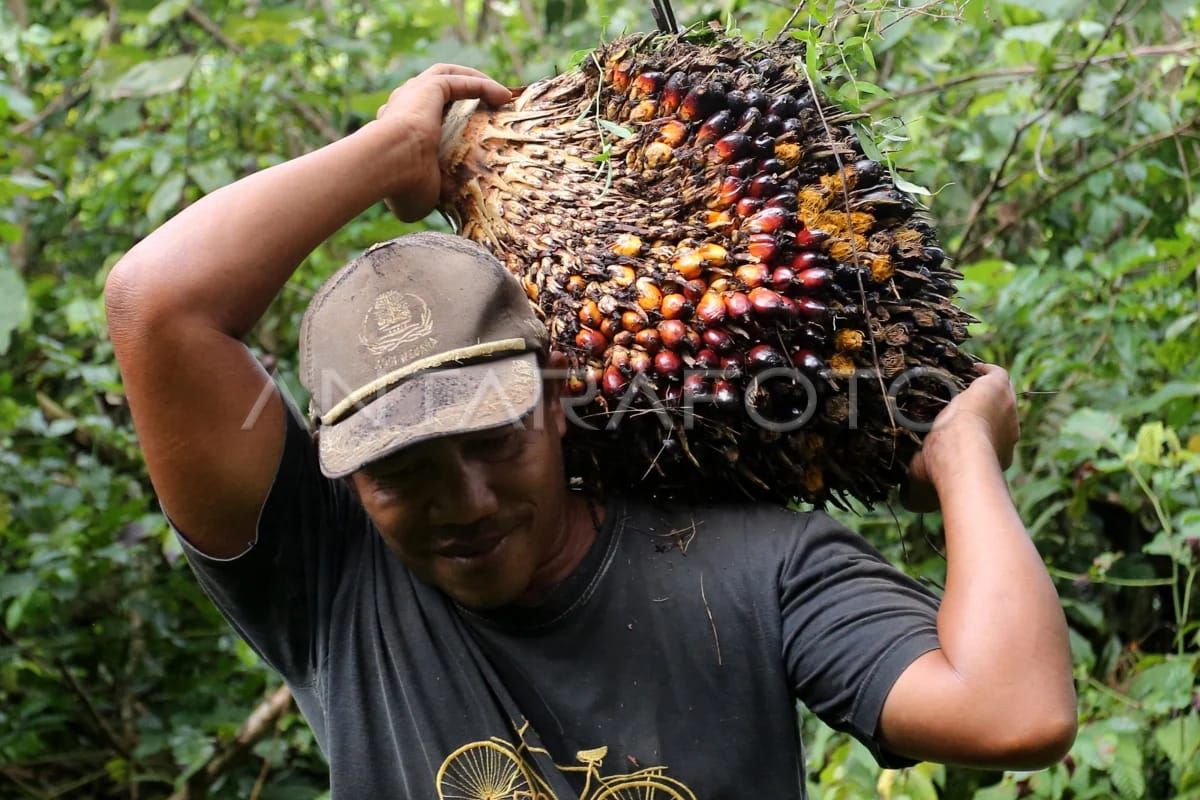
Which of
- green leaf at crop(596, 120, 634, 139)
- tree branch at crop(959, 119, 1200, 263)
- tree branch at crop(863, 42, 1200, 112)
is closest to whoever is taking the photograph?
green leaf at crop(596, 120, 634, 139)

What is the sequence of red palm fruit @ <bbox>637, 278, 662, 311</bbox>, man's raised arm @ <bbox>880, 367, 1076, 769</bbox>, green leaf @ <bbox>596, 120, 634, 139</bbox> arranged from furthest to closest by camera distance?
1. green leaf @ <bbox>596, 120, 634, 139</bbox>
2. red palm fruit @ <bbox>637, 278, 662, 311</bbox>
3. man's raised arm @ <bbox>880, 367, 1076, 769</bbox>

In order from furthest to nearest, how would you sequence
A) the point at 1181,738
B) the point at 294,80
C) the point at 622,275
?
the point at 294,80
the point at 1181,738
the point at 622,275

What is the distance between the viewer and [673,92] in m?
1.54

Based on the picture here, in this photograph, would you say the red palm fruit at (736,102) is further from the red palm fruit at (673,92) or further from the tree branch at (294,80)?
the tree branch at (294,80)

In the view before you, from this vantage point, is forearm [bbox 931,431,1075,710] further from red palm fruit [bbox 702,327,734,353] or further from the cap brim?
the cap brim

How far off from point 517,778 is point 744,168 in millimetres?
805

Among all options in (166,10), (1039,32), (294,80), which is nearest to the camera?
(1039,32)

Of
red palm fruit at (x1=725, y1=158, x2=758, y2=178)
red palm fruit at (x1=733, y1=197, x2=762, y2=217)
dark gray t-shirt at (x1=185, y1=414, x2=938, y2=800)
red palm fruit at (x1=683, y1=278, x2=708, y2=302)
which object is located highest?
red palm fruit at (x1=725, y1=158, x2=758, y2=178)

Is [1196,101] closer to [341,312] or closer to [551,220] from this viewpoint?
[551,220]

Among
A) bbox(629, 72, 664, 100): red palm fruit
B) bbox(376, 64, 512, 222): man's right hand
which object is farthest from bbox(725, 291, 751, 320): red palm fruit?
bbox(376, 64, 512, 222): man's right hand

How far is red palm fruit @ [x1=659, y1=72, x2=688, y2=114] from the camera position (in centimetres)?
154

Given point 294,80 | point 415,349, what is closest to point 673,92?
point 415,349

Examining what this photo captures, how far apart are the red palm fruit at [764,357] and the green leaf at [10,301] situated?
5.90 ft

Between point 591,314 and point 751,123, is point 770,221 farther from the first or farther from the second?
point 591,314
